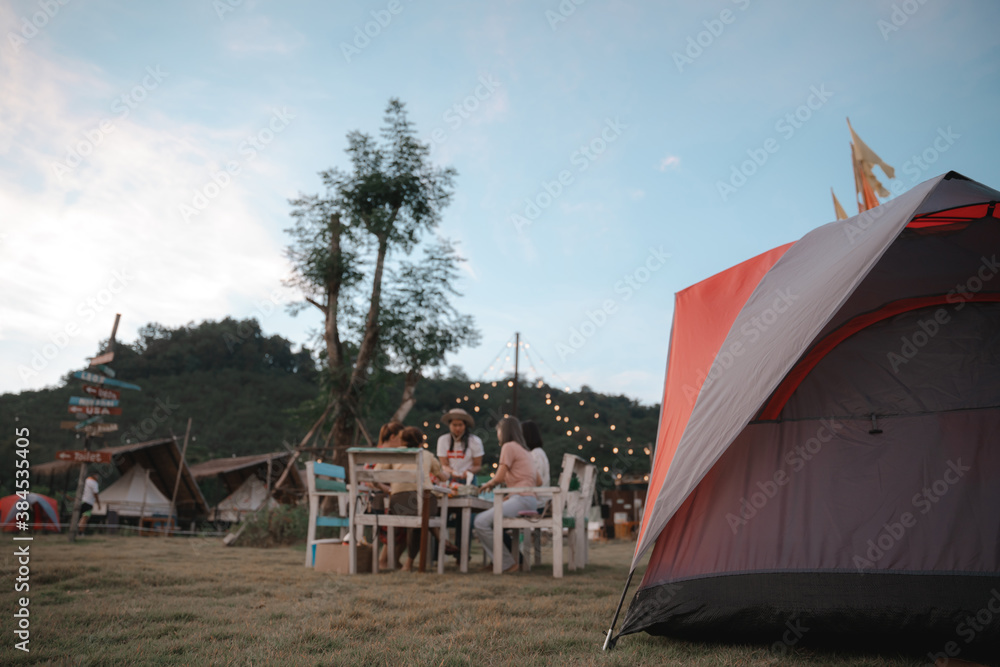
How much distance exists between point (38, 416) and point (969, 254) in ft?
87.4

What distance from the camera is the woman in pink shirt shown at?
5.16m

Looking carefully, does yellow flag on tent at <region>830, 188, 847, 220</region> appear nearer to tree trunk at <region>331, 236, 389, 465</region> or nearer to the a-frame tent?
tree trunk at <region>331, 236, 389, 465</region>

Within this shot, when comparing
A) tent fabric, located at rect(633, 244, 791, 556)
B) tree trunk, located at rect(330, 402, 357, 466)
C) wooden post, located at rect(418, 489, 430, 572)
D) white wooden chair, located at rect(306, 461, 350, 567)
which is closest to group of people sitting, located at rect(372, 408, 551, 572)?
wooden post, located at rect(418, 489, 430, 572)

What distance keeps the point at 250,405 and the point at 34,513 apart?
48.1 feet

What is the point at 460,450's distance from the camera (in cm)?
651

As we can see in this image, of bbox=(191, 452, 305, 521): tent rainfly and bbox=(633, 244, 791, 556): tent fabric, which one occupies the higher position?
bbox=(633, 244, 791, 556): tent fabric

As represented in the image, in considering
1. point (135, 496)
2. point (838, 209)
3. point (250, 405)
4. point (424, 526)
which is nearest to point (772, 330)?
point (424, 526)

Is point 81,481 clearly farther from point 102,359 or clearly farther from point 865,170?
point 865,170

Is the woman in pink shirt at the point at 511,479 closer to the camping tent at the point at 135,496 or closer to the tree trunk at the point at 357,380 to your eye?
the tree trunk at the point at 357,380

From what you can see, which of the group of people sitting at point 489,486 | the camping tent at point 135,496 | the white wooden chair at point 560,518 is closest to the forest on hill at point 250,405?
the camping tent at point 135,496

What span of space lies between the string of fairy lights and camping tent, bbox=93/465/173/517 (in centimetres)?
877

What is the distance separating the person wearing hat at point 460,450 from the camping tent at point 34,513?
8678mm

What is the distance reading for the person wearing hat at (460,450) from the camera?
6297 millimetres

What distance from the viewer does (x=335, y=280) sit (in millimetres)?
12141
